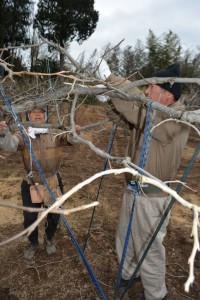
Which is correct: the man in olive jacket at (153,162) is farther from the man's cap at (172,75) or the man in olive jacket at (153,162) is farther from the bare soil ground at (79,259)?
the bare soil ground at (79,259)

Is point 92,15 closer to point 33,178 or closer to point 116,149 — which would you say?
point 116,149

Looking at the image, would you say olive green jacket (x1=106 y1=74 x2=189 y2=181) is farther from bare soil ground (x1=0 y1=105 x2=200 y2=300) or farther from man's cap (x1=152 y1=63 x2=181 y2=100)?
bare soil ground (x1=0 y1=105 x2=200 y2=300)

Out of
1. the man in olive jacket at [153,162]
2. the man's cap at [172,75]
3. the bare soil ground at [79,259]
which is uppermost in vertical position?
the man's cap at [172,75]

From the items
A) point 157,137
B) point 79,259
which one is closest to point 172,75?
point 157,137

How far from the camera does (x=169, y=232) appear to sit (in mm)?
3268

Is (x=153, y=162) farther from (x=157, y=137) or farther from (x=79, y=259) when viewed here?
(x=79, y=259)

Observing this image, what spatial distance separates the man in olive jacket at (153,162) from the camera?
189 cm

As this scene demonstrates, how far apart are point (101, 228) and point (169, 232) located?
74 centimetres

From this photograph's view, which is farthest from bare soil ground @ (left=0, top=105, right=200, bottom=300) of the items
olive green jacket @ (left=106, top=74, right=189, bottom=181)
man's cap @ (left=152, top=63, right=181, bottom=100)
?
man's cap @ (left=152, top=63, right=181, bottom=100)

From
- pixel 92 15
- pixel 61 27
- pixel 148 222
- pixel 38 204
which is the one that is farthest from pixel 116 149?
pixel 92 15

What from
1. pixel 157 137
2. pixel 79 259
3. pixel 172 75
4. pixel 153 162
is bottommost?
pixel 79 259

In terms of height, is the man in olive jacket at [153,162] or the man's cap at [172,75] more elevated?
the man's cap at [172,75]

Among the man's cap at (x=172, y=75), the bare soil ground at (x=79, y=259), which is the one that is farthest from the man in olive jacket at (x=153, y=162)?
the bare soil ground at (x=79, y=259)

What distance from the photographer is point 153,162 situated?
1992mm
